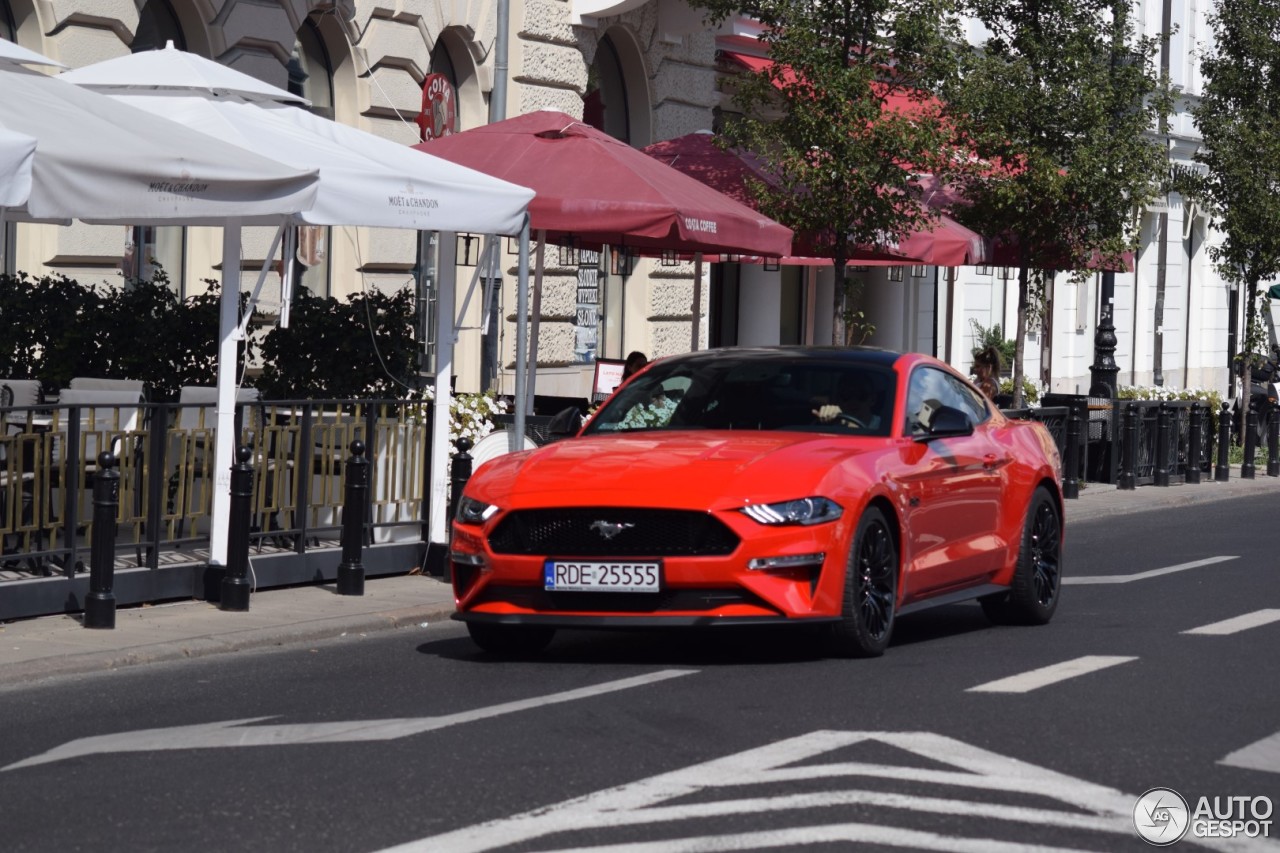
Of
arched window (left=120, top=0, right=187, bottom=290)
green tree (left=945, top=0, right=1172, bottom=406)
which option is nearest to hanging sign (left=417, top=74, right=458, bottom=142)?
arched window (left=120, top=0, right=187, bottom=290)

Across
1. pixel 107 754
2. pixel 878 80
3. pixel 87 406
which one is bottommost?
pixel 107 754

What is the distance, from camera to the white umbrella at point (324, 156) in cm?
1202

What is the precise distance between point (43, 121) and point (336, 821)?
5179 millimetres

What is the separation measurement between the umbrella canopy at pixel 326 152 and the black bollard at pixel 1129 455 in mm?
13898

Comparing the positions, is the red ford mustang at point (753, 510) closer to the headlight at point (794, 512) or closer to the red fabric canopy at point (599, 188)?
the headlight at point (794, 512)

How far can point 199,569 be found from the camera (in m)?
12.0

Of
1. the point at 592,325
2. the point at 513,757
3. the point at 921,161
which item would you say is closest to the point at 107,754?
the point at 513,757

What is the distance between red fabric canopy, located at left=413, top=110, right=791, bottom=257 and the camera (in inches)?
595

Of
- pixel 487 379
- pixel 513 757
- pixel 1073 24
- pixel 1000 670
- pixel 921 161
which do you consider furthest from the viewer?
pixel 1073 24

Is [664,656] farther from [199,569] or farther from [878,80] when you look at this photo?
[878,80]

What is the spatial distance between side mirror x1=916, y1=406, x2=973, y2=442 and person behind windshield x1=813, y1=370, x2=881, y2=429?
0.25 metres

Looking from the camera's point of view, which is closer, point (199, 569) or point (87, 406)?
point (87, 406)

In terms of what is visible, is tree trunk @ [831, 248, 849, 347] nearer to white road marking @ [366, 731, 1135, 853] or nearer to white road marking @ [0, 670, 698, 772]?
white road marking @ [0, 670, 698, 772]
